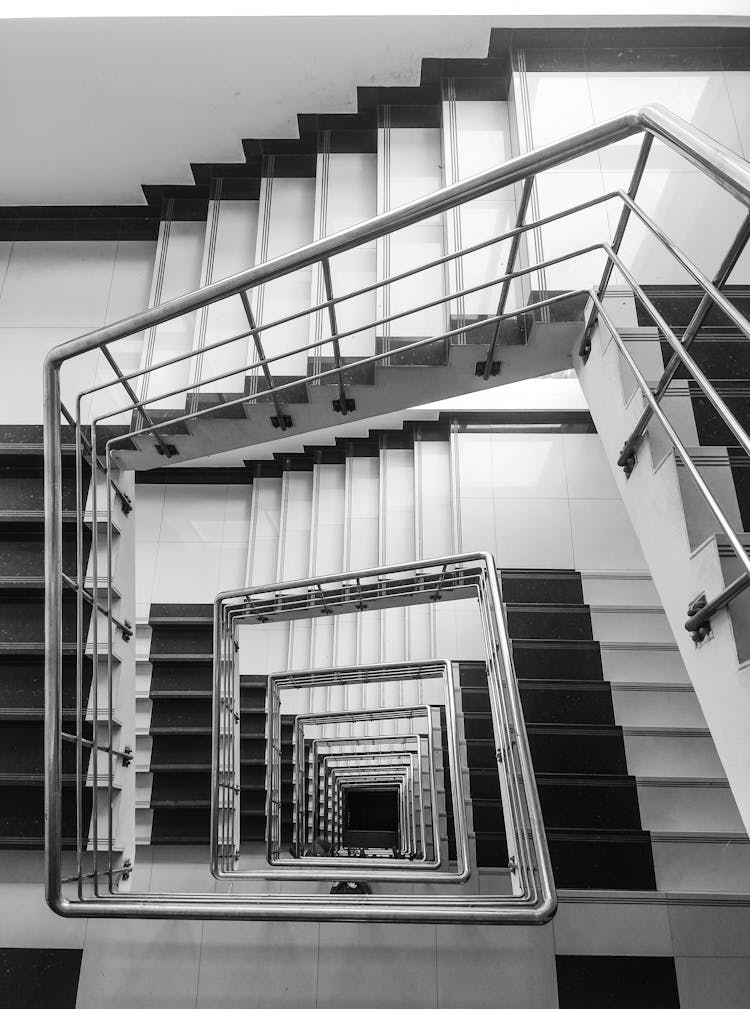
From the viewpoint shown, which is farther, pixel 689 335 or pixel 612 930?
pixel 612 930

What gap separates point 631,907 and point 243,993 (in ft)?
4.29

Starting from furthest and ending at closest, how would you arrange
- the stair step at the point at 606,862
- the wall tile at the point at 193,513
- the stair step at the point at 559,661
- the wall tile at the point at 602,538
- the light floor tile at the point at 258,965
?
1. the wall tile at the point at 193,513
2. the wall tile at the point at 602,538
3. the stair step at the point at 559,661
4. the stair step at the point at 606,862
5. the light floor tile at the point at 258,965

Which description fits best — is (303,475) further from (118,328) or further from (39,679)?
(118,328)

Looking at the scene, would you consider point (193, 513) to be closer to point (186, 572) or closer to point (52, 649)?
point (186, 572)

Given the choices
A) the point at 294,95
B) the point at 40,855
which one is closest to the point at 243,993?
the point at 40,855

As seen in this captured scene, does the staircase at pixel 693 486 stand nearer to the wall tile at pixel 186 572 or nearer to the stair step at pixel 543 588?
the stair step at pixel 543 588

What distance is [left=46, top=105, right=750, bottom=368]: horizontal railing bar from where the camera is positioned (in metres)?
1.11

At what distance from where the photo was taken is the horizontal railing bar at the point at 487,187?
3.66 ft

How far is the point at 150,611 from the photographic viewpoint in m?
4.61

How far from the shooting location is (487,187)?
1.53 m

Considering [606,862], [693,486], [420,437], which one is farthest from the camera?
[420,437]

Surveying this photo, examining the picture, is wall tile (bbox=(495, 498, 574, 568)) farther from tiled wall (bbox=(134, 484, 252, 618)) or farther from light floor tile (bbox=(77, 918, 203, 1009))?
light floor tile (bbox=(77, 918, 203, 1009))

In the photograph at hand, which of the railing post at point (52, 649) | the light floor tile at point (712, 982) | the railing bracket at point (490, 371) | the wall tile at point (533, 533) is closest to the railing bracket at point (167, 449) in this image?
the railing post at point (52, 649)

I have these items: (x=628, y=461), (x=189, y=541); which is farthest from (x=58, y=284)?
(x=628, y=461)
